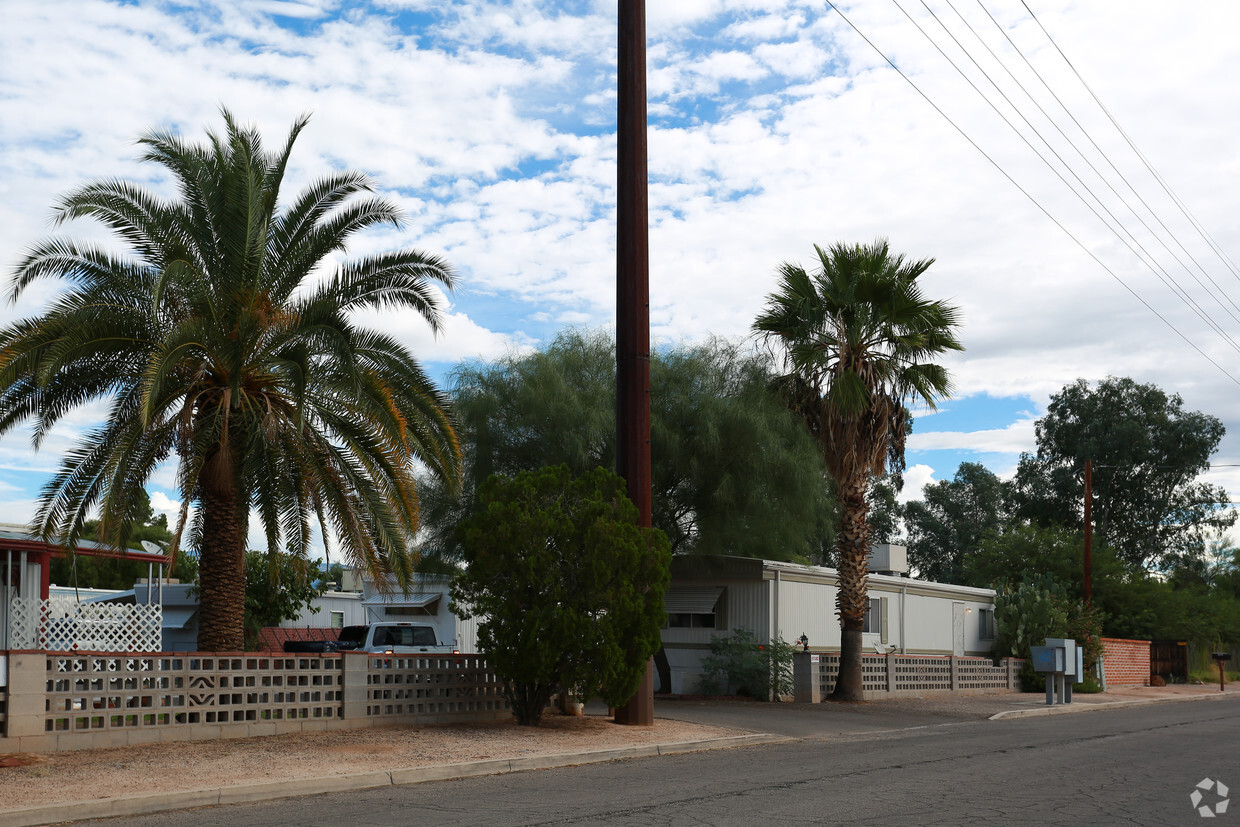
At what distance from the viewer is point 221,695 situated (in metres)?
14.0

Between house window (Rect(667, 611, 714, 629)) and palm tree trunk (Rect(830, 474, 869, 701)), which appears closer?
palm tree trunk (Rect(830, 474, 869, 701))

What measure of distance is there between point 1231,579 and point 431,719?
6612cm

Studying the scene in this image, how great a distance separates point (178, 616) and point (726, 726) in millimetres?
22492

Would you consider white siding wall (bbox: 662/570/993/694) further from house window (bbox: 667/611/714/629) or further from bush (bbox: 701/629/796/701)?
bush (bbox: 701/629/796/701)

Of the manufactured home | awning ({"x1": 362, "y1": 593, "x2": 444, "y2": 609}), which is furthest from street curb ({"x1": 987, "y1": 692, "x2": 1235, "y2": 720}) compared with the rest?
awning ({"x1": 362, "y1": 593, "x2": 444, "y2": 609})

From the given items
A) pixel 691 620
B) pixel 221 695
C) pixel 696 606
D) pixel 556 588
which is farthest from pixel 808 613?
pixel 221 695

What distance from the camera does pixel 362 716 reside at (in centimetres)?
1534

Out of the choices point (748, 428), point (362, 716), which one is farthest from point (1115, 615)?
point (362, 716)

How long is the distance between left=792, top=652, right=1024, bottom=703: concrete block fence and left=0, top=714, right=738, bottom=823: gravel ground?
7.33 meters

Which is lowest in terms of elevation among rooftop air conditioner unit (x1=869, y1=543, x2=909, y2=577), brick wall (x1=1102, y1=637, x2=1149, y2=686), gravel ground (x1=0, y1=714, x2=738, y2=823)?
brick wall (x1=1102, y1=637, x2=1149, y2=686)

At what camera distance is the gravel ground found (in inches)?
400

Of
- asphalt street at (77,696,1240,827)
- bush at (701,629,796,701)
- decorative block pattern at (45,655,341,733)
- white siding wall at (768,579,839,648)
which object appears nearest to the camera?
asphalt street at (77,696,1240,827)

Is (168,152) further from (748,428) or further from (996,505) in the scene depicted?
(996,505)

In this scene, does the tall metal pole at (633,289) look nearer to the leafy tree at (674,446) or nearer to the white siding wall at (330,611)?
the leafy tree at (674,446)
